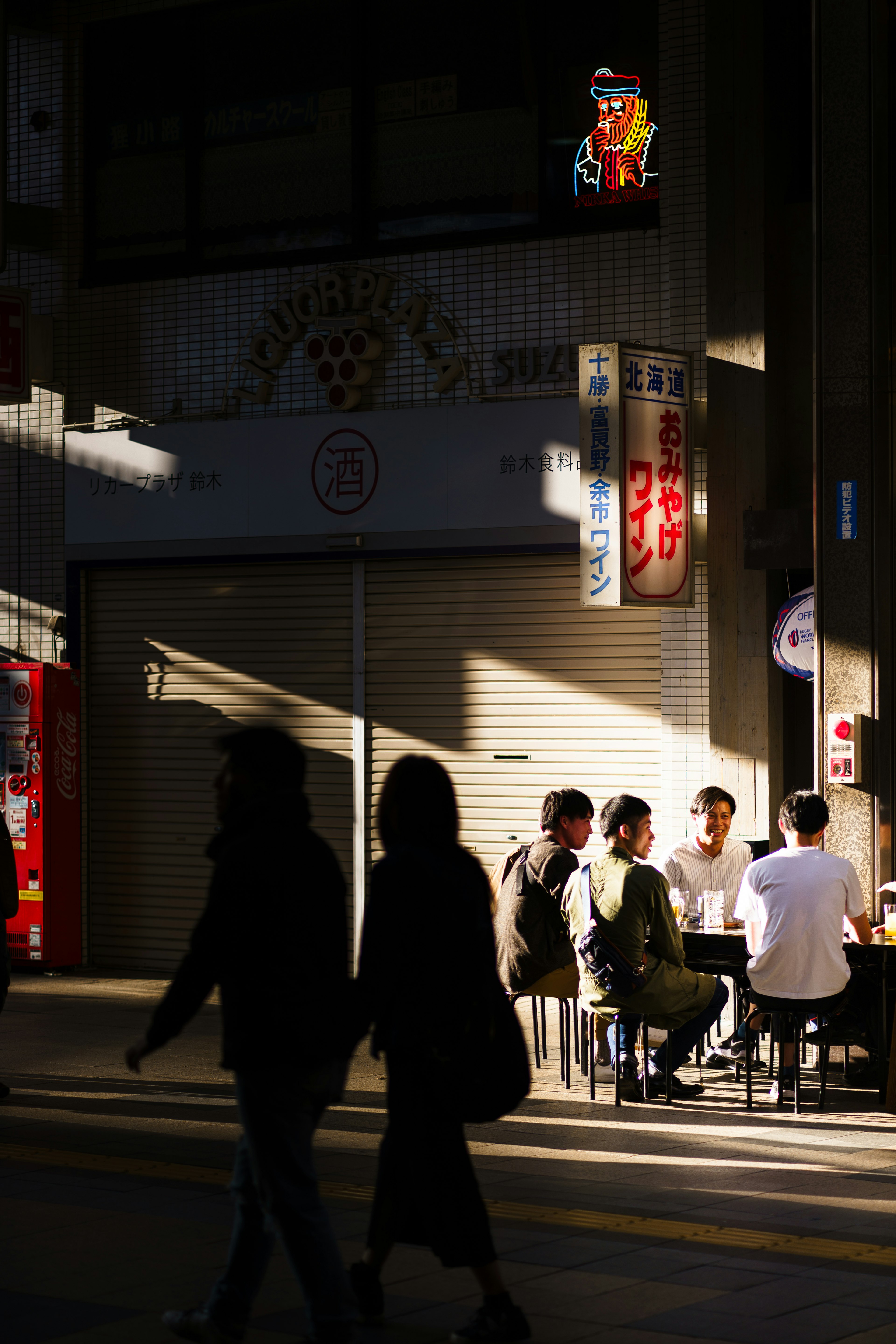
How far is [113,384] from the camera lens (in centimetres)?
1370

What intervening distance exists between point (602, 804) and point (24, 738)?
466 cm

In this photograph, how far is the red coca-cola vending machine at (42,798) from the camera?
13.4 m

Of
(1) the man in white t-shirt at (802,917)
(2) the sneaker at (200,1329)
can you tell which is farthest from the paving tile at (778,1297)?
(1) the man in white t-shirt at (802,917)

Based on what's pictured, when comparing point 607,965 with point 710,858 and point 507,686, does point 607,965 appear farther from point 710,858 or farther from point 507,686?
point 507,686

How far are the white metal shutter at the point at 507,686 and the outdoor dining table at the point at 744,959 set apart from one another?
2433 millimetres

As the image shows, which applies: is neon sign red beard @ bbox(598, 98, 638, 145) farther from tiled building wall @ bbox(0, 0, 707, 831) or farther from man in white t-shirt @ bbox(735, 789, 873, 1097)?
man in white t-shirt @ bbox(735, 789, 873, 1097)

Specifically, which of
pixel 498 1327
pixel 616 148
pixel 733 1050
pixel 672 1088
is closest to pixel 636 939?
pixel 672 1088

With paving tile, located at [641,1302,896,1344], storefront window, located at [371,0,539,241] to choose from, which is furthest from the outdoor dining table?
storefront window, located at [371,0,539,241]

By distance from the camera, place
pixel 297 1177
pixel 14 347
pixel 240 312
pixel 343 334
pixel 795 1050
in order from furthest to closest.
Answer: pixel 14 347, pixel 240 312, pixel 343 334, pixel 795 1050, pixel 297 1177

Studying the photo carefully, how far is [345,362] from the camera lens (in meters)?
12.6

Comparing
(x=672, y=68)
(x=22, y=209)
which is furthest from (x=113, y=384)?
(x=672, y=68)

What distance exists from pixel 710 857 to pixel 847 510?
210cm

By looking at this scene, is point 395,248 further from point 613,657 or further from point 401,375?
point 613,657

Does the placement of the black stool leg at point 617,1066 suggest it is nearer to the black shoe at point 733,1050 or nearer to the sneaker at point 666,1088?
the sneaker at point 666,1088
